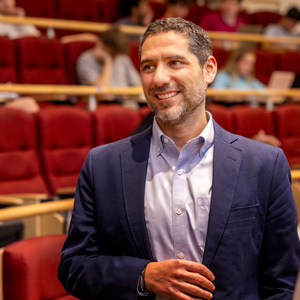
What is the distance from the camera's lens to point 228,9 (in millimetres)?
2135

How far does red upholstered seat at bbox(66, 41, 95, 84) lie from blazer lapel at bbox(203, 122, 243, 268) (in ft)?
4.33

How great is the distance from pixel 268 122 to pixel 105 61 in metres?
0.56

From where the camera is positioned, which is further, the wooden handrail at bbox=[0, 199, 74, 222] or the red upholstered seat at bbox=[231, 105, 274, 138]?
the red upholstered seat at bbox=[231, 105, 274, 138]

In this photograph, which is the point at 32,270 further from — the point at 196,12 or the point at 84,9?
the point at 196,12

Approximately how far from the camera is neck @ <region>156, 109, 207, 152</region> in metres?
0.45

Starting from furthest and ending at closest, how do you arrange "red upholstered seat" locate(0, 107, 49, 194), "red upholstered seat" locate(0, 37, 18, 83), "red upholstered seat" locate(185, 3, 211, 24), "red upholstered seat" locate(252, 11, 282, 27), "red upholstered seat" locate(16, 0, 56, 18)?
"red upholstered seat" locate(252, 11, 282, 27) → "red upholstered seat" locate(185, 3, 211, 24) → "red upholstered seat" locate(16, 0, 56, 18) → "red upholstered seat" locate(0, 37, 18, 83) → "red upholstered seat" locate(0, 107, 49, 194)

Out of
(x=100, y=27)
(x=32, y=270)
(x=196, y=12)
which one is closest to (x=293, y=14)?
(x=196, y=12)

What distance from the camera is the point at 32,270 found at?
49 cm

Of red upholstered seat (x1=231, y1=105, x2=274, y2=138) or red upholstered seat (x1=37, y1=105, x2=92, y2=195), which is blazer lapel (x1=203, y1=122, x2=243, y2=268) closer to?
red upholstered seat (x1=37, y1=105, x2=92, y2=195)

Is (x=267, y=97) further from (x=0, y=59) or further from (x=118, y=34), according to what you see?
(x=0, y=59)

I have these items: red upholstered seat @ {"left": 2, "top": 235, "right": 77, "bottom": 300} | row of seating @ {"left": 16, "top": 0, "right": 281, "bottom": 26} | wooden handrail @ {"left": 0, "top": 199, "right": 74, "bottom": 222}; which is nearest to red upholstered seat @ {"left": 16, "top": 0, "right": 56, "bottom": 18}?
row of seating @ {"left": 16, "top": 0, "right": 281, "bottom": 26}

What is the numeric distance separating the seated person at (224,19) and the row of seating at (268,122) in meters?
0.76

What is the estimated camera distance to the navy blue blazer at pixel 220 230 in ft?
1.37

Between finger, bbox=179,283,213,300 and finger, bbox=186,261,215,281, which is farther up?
finger, bbox=186,261,215,281
